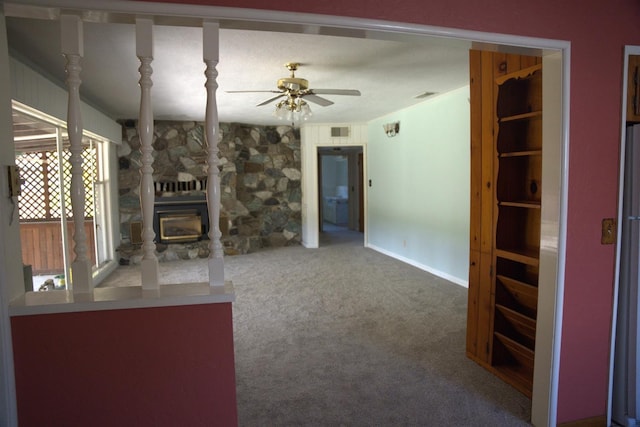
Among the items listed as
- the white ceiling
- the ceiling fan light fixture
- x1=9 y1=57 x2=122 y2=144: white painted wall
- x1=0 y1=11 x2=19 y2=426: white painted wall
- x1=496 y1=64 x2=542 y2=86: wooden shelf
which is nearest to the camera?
x1=0 y1=11 x2=19 y2=426: white painted wall

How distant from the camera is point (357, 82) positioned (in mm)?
4070

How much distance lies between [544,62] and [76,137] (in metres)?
2.09

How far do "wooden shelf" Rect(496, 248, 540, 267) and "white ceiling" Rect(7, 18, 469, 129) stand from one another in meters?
1.28

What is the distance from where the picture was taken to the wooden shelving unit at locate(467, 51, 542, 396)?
7.97 feet

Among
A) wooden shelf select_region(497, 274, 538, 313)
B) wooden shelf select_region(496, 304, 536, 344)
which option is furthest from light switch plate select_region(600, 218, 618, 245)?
wooden shelf select_region(496, 304, 536, 344)

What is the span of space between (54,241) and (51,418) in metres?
3.05

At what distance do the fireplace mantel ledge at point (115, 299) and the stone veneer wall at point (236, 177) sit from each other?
4.89 m

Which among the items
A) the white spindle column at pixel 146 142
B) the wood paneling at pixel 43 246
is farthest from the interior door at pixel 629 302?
the wood paneling at pixel 43 246

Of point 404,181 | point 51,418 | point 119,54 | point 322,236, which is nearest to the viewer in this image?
point 51,418

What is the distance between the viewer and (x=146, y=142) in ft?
4.82

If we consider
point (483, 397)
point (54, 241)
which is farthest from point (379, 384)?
point (54, 241)

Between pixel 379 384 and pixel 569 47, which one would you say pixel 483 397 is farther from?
pixel 569 47

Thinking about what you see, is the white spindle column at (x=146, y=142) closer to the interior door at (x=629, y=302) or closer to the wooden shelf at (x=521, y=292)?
the wooden shelf at (x=521, y=292)

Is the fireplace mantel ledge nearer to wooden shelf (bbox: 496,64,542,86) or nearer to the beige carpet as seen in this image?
the beige carpet
